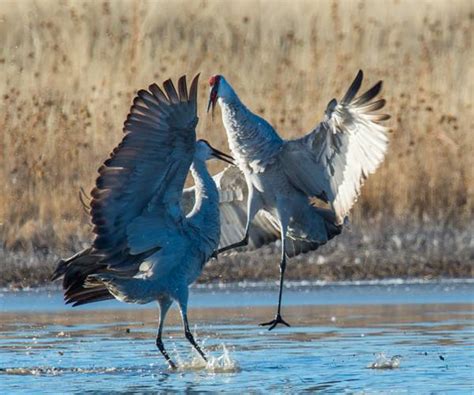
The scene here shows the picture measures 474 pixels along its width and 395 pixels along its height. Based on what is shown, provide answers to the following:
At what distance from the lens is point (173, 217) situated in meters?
8.48

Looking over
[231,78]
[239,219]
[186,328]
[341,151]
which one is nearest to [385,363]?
[186,328]

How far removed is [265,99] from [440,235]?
365 cm

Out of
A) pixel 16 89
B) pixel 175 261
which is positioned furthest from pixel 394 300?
pixel 16 89

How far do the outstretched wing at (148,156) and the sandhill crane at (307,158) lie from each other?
176 cm

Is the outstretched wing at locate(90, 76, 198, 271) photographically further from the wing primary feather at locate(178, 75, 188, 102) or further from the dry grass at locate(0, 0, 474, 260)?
the dry grass at locate(0, 0, 474, 260)

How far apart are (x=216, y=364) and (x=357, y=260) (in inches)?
207

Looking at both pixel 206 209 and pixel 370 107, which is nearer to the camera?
pixel 206 209

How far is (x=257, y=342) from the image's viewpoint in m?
9.98

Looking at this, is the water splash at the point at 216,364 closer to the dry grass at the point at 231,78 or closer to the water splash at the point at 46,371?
the water splash at the point at 46,371

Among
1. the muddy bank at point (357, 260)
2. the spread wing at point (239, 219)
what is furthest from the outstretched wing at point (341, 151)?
the muddy bank at point (357, 260)

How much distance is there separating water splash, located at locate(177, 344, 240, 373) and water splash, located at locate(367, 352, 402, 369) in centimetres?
86

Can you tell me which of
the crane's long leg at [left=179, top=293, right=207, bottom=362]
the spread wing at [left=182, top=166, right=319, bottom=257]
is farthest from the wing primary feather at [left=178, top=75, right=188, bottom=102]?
the spread wing at [left=182, top=166, right=319, bottom=257]

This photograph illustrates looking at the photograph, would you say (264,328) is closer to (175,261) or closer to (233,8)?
(175,261)

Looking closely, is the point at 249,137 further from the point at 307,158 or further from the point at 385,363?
the point at 385,363
